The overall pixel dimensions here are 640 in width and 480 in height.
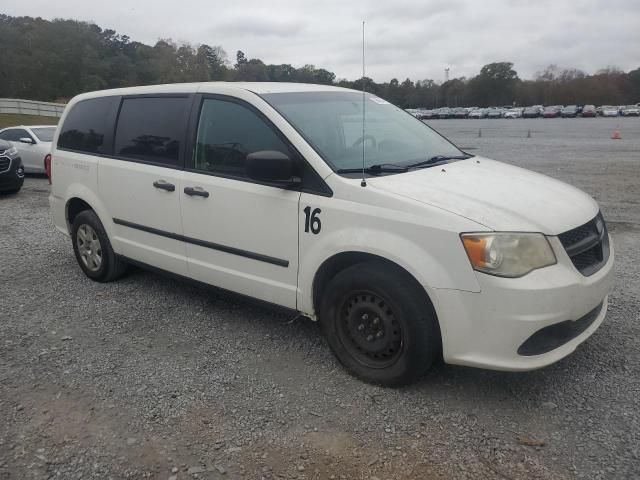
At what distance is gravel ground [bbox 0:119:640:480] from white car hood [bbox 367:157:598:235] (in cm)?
103

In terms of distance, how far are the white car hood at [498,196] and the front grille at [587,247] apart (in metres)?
0.05

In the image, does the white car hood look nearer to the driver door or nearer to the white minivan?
the white minivan

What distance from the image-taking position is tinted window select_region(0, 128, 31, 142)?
43.7ft

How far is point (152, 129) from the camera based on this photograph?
14.7ft

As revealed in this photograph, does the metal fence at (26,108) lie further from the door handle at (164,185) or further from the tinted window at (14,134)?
the door handle at (164,185)

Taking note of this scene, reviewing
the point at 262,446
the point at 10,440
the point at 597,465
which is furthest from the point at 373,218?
the point at 10,440

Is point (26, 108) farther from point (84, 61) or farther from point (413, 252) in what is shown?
point (413, 252)

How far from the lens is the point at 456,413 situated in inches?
121

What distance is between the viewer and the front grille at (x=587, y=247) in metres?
3.04

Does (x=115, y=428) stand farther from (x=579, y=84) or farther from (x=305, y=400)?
(x=579, y=84)

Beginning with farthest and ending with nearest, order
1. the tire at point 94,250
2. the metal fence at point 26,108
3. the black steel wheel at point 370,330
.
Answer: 1. the metal fence at point 26,108
2. the tire at point 94,250
3. the black steel wheel at point 370,330

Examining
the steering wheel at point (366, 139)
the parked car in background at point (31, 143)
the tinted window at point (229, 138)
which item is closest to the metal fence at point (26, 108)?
the parked car in background at point (31, 143)

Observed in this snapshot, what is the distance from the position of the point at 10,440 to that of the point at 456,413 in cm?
242

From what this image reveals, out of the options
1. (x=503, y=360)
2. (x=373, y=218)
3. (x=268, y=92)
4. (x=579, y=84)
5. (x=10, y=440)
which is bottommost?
(x=10, y=440)
